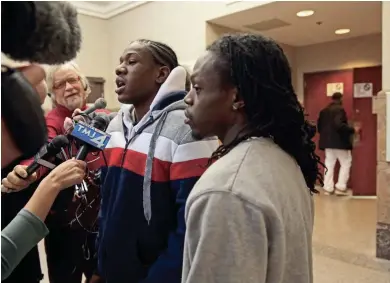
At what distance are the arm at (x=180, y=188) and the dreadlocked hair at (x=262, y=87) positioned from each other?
246 millimetres

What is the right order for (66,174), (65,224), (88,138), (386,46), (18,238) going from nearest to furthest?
(18,238) → (66,174) → (88,138) → (65,224) → (386,46)

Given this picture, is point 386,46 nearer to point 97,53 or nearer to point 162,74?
point 162,74

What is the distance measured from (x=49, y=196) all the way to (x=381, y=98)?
289 centimetres

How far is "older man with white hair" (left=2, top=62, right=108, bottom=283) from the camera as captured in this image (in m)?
1.72

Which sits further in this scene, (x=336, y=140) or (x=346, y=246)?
(x=336, y=140)

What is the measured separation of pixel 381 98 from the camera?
3082 mm

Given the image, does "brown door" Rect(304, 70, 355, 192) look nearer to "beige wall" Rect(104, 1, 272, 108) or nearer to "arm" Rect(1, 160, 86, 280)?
"beige wall" Rect(104, 1, 272, 108)

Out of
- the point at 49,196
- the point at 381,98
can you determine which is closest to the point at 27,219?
the point at 49,196

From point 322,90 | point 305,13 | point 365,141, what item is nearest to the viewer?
point 305,13

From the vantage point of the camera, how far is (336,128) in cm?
579

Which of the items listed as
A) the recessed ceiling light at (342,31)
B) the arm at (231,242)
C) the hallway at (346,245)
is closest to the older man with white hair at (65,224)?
the arm at (231,242)

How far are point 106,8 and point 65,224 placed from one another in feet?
14.7

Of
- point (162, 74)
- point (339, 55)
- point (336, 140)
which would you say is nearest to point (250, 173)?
point (162, 74)

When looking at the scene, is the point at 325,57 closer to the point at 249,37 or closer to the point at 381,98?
the point at 381,98
